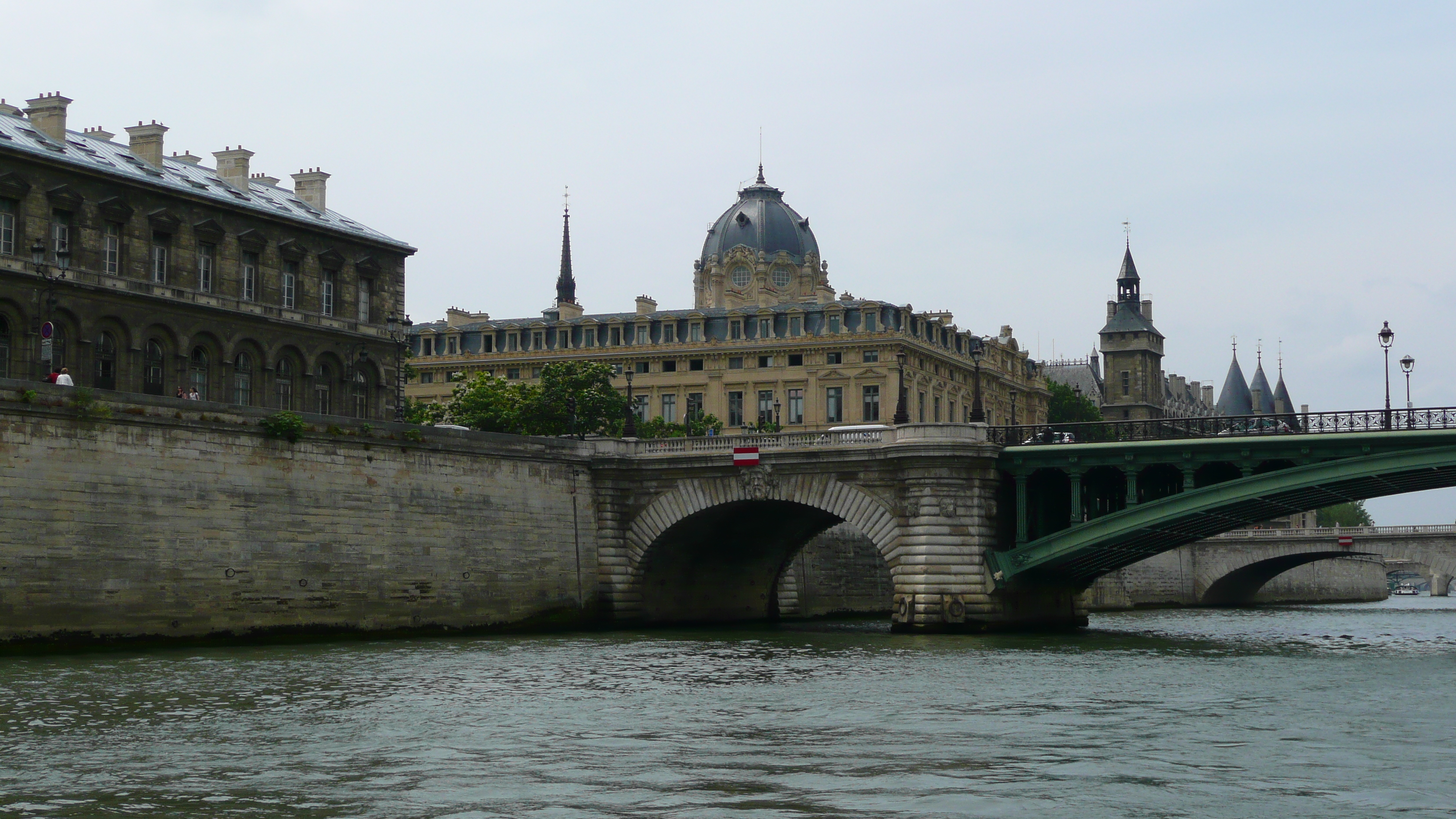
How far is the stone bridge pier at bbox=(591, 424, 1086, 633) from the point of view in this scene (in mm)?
61156

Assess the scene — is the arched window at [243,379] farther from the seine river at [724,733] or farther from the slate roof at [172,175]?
the seine river at [724,733]

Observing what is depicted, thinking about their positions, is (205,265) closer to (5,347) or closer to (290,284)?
(290,284)

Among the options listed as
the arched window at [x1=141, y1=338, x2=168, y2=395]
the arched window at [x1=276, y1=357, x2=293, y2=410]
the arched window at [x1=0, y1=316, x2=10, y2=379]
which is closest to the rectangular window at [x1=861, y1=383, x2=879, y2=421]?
the arched window at [x1=276, y1=357, x2=293, y2=410]

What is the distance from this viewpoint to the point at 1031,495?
211 ft

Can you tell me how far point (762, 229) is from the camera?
470 ft

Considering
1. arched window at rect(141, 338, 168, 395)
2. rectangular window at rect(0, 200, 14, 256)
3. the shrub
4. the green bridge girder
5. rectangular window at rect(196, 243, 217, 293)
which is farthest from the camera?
rectangular window at rect(196, 243, 217, 293)

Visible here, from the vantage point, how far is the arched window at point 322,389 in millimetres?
74312

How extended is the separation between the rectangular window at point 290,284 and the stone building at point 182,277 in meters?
0.07

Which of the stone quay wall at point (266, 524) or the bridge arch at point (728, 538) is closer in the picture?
the stone quay wall at point (266, 524)

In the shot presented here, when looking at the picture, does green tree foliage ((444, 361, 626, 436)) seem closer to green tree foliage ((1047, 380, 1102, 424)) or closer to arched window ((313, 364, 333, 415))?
arched window ((313, 364, 333, 415))

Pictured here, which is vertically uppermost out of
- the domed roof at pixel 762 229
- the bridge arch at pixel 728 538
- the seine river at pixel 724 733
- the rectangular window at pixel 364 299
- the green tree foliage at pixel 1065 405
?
the domed roof at pixel 762 229

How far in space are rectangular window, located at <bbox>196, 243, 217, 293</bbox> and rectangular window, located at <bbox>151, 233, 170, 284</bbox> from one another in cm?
130

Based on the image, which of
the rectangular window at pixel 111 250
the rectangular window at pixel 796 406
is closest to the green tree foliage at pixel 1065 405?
the rectangular window at pixel 796 406

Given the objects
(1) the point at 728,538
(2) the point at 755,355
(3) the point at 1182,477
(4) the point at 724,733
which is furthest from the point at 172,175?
(2) the point at 755,355
